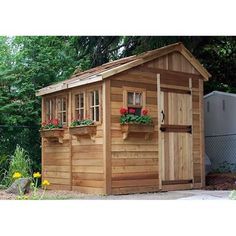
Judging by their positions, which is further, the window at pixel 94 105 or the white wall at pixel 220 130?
the white wall at pixel 220 130

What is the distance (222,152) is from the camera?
11.4 metres

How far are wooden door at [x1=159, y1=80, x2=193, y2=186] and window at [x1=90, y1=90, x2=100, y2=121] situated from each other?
3.79ft

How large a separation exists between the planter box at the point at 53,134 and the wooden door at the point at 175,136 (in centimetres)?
176

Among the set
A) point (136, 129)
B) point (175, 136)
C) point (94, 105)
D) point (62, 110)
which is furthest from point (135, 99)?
point (62, 110)

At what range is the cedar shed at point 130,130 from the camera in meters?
8.30

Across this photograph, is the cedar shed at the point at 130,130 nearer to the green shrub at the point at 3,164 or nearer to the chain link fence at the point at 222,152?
the green shrub at the point at 3,164

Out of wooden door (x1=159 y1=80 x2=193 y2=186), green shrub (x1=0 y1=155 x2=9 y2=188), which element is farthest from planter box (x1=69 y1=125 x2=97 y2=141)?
green shrub (x1=0 y1=155 x2=9 y2=188)

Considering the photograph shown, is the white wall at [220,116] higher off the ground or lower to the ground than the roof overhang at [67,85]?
lower

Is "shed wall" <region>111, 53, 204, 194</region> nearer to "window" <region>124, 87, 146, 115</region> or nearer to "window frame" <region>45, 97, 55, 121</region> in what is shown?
"window" <region>124, 87, 146, 115</region>

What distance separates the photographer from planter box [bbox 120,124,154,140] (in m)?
8.28

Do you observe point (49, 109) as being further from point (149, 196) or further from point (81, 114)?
point (149, 196)

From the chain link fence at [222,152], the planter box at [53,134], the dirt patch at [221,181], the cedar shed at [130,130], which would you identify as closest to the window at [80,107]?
Result: the cedar shed at [130,130]
